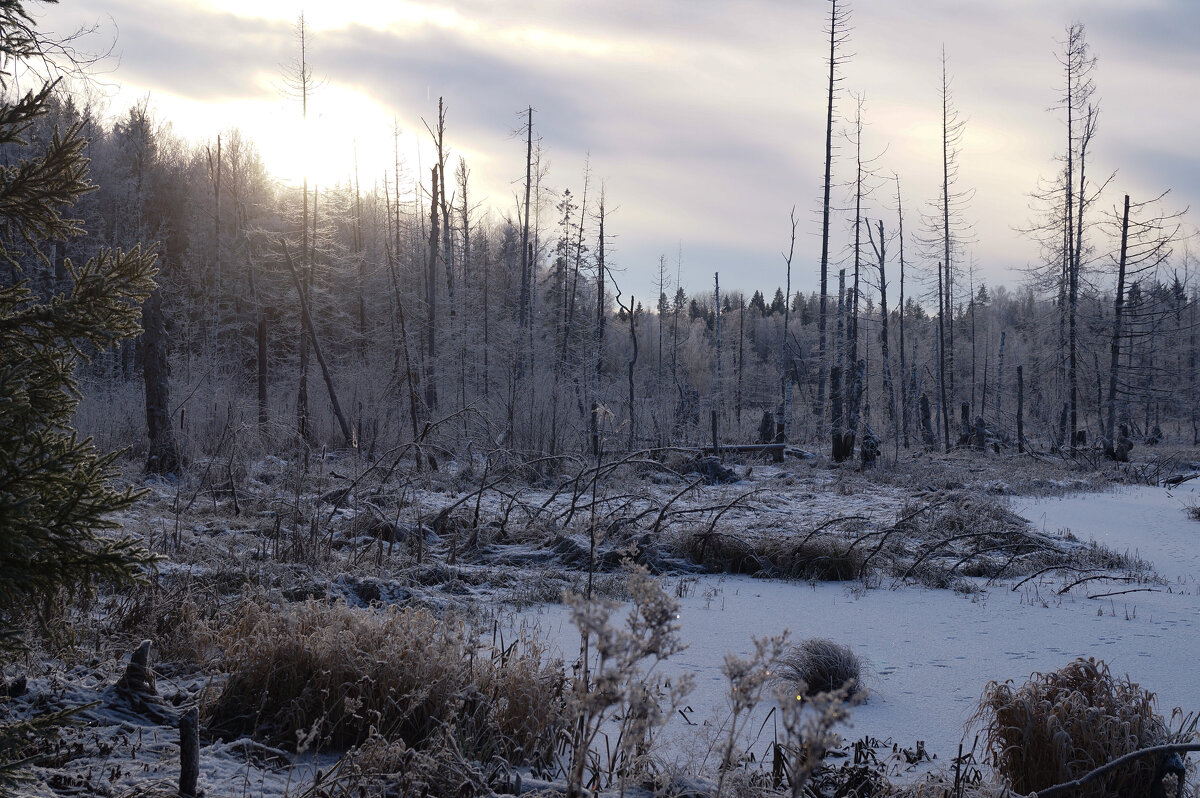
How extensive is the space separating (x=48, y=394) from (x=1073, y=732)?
4.02 metres

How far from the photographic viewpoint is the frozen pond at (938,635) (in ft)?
13.3

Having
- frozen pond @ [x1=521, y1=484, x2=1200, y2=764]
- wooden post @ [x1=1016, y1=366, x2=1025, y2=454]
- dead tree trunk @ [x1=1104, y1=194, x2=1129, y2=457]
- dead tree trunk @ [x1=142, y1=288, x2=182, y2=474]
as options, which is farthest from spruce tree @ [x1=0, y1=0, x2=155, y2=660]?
dead tree trunk @ [x1=1104, y1=194, x2=1129, y2=457]

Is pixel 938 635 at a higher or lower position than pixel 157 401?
lower

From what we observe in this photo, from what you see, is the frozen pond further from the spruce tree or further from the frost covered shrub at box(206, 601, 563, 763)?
the spruce tree

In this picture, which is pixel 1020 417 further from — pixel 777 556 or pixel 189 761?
pixel 189 761

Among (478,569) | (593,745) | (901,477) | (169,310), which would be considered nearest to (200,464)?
(478,569)

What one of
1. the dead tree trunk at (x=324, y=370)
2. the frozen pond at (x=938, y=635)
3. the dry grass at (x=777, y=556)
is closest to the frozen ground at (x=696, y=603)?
the frozen pond at (x=938, y=635)

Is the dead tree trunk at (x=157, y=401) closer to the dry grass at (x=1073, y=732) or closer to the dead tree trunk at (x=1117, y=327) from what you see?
the dry grass at (x=1073, y=732)

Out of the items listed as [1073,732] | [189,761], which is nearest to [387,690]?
[189,761]

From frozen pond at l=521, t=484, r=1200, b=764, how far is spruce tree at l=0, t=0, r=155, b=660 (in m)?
2.60

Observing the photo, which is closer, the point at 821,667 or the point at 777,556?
the point at 821,667

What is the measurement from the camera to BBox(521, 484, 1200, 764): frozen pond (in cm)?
405

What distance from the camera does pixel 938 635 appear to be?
18.3 ft

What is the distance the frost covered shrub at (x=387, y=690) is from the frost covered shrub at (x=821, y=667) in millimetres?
1574
